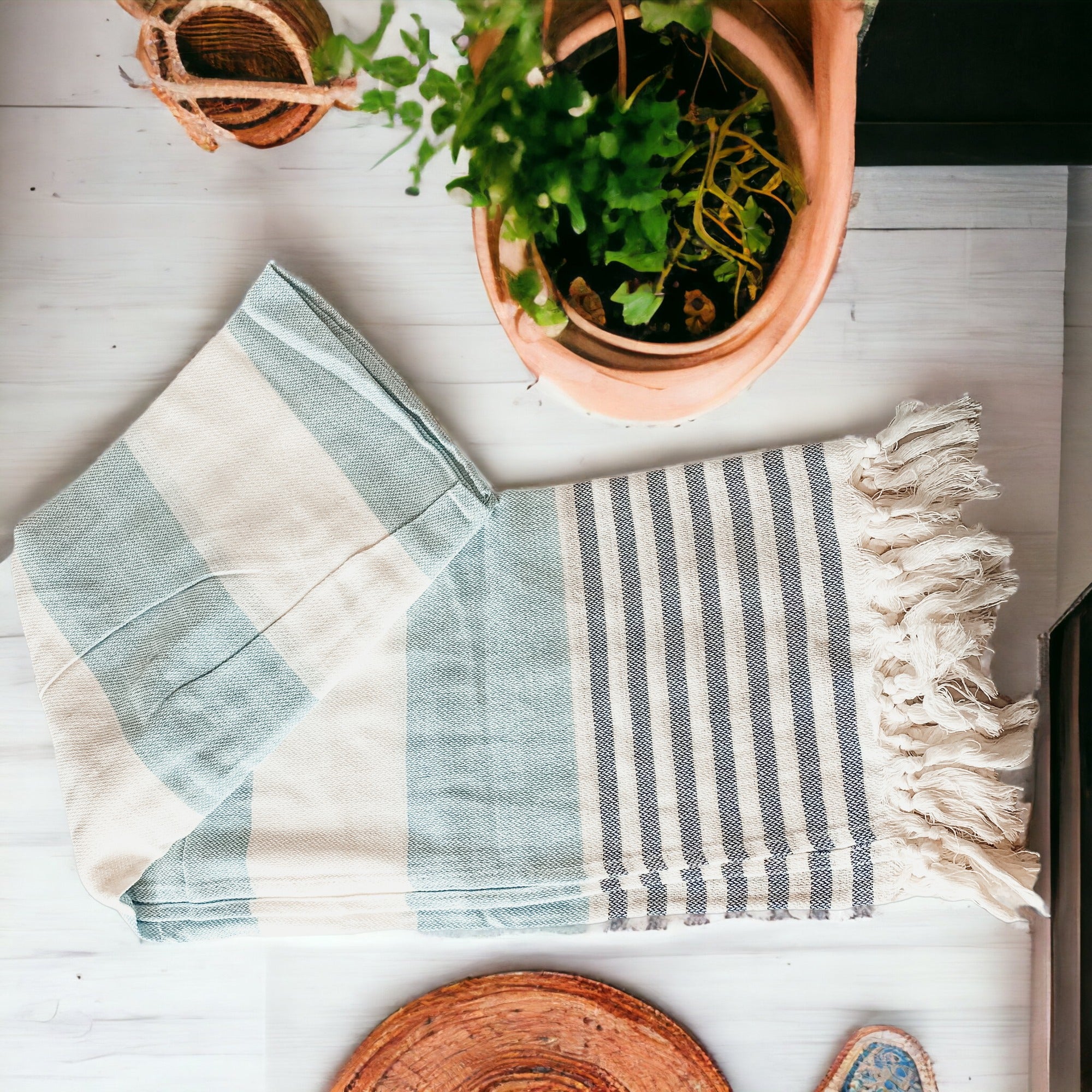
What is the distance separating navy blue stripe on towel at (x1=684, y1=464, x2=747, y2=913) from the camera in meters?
0.67

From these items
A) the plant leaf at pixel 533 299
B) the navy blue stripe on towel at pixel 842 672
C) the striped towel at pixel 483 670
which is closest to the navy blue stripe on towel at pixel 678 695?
the striped towel at pixel 483 670

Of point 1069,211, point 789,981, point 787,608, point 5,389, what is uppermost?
point 1069,211

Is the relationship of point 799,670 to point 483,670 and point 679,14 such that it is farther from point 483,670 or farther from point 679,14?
point 679,14

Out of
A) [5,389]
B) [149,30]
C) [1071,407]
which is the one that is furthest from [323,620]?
[1071,407]

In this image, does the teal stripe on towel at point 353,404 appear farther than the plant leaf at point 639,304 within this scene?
Yes

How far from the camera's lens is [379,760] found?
2.31 feet

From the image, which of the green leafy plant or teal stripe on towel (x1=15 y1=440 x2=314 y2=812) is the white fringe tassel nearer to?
the green leafy plant

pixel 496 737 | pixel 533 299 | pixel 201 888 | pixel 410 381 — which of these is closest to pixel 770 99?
pixel 533 299

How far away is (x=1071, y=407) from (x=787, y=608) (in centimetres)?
29

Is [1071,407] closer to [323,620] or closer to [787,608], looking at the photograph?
[787,608]

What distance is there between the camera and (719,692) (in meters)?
0.69

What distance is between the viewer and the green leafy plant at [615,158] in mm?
461

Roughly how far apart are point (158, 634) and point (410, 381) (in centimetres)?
28

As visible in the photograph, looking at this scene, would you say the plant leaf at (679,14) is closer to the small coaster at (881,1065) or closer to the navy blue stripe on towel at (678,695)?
the navy blue stripe on towel at (678,695)
